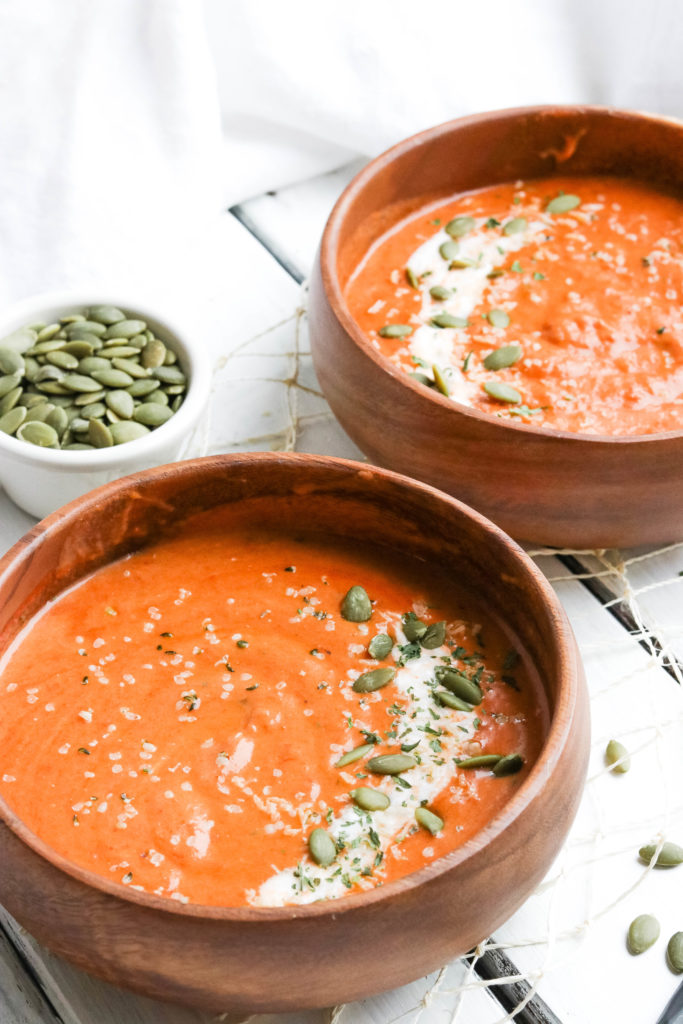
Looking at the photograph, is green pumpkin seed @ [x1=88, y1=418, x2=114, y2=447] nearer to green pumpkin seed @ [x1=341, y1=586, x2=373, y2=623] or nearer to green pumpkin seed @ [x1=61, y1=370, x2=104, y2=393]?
green pumpkin seed @ [x1=61, y1=370, x2=104, y2=393]

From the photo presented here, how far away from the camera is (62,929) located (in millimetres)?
885

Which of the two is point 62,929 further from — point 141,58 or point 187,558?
point 141,58

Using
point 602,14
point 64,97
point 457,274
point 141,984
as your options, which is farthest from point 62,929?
point 602,14

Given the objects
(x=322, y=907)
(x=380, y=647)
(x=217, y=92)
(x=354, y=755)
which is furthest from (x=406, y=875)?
(x=217, y=92)

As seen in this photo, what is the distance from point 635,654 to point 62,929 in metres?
0.70

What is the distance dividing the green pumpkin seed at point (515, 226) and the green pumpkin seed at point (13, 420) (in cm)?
69

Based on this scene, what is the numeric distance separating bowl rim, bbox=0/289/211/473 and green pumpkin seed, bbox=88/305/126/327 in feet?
0.04

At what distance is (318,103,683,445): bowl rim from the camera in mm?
1207

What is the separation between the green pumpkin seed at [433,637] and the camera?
114cm

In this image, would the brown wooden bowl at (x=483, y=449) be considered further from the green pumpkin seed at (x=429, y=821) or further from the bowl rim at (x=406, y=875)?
the green pumpkin seed at (x=429, y=821)

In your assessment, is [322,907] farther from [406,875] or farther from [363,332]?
[363,332]

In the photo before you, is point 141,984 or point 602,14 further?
point 602,14

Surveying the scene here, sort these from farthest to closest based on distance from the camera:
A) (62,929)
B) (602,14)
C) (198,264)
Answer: (602,14) < (198,264) < (62,929)

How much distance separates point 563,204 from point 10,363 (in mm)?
783
